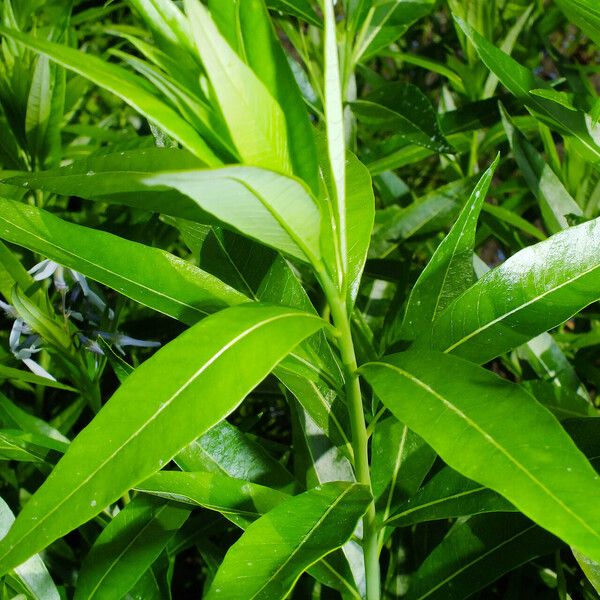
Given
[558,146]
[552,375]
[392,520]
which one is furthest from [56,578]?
[558,146]

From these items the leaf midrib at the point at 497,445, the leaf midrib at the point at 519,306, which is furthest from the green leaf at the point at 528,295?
the leaf midrib at the point at 497,445

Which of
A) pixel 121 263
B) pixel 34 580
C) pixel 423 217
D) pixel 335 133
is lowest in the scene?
pixel 34 580

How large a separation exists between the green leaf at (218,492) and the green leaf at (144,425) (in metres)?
0.19

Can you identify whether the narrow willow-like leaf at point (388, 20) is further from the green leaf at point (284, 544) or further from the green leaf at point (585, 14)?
the green leaf at point (284, 544)

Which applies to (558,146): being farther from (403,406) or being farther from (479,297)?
(403,406)

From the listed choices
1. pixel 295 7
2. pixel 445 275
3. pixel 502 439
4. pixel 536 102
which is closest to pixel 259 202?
pixel 502 439

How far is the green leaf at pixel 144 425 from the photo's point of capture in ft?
1.56

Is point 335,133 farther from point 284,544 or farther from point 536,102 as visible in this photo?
point 536,102

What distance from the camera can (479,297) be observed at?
64cm

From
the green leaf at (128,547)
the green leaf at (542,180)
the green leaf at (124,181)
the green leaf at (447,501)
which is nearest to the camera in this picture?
the green leaf at (124,181)

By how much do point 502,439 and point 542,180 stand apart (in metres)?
0.62

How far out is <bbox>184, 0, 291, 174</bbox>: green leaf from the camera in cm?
46

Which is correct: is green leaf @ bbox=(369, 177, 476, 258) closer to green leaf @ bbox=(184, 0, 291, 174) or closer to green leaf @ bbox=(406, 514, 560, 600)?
green leaf @ bbox=(406, 514, 560, 600)

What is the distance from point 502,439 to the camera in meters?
0.47
